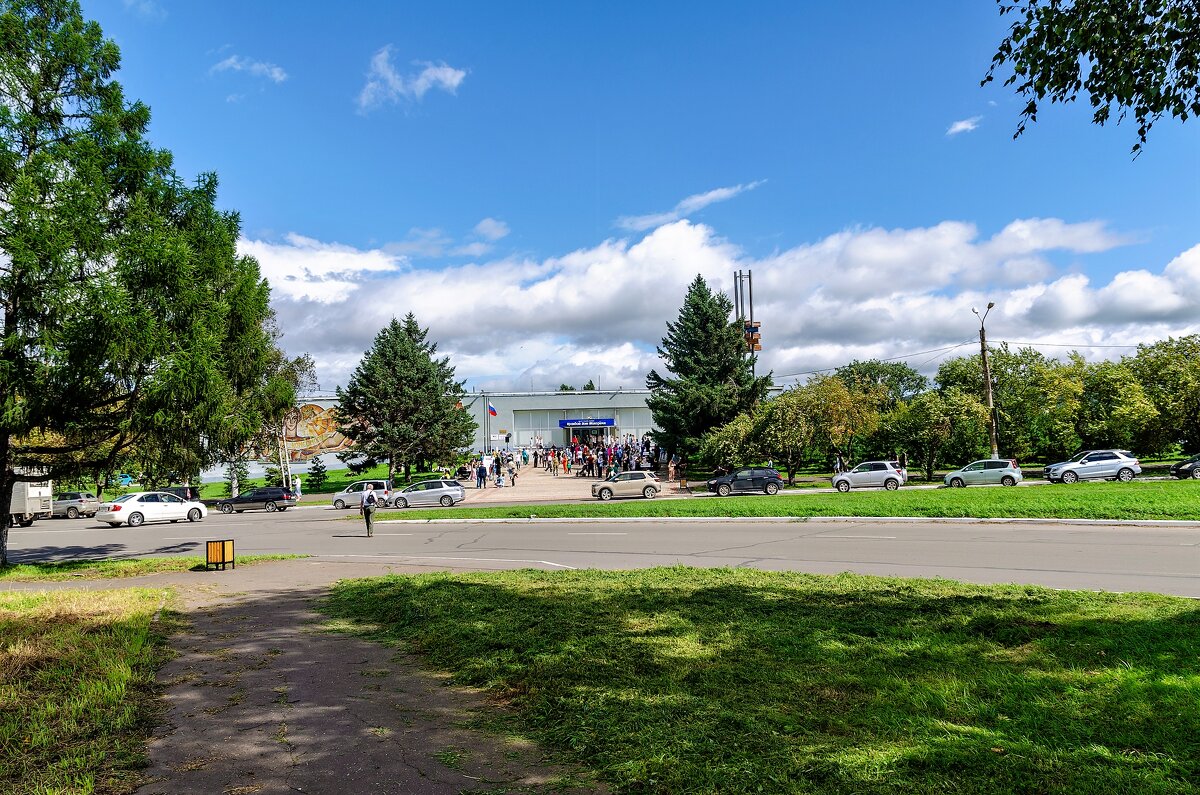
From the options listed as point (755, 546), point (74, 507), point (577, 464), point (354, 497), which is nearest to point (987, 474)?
point (755, 546)

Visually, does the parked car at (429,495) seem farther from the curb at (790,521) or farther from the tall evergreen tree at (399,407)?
the tall evergreen tree at (399,407)

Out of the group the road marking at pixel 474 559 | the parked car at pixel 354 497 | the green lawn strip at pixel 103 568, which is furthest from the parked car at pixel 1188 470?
the parked car at pixel 354 497

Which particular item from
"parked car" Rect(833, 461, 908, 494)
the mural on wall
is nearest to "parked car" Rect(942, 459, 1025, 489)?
"parked car" Rect(833, 461, 908, 494)

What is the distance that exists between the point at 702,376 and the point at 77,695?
140 feet

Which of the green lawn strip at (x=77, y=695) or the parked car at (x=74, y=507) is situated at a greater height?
the parked car at (x=74, y=507)

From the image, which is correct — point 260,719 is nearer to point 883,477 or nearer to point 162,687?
point 162,687

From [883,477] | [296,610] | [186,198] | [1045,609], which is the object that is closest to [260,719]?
[296,610]

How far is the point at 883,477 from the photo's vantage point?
120 ft

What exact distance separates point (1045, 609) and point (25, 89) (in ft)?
73.3

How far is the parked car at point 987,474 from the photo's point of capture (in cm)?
3450

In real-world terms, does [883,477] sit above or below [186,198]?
below

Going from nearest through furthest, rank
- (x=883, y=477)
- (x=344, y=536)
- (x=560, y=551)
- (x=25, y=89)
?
(x=25, y=89) < (x=560, y=551) < (x=344, y=536) < (x=883, y=477)

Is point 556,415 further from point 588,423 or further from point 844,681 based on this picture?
point 844,681

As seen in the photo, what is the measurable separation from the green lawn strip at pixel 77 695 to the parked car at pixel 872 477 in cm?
3164
